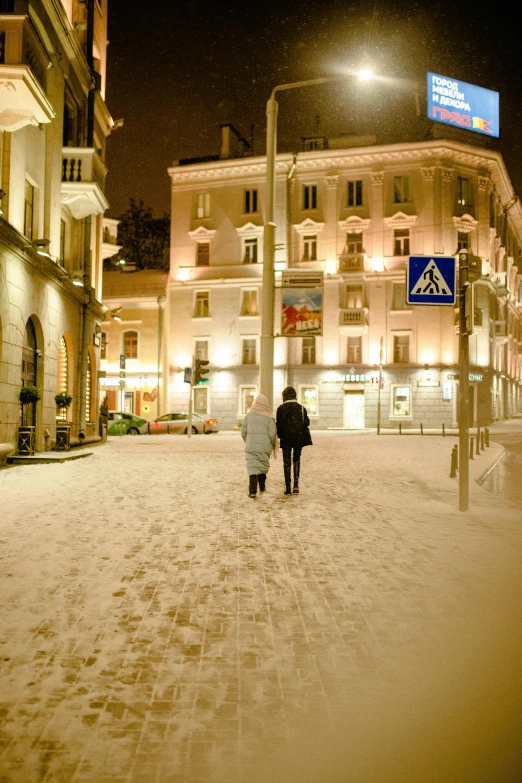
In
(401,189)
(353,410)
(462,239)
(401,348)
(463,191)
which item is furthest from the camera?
(463,191)

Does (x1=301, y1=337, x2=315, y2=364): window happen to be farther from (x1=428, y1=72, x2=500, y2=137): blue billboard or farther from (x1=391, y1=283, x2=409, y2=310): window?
(x1=428, y1=72, x2=500, y2=137): blue billboard

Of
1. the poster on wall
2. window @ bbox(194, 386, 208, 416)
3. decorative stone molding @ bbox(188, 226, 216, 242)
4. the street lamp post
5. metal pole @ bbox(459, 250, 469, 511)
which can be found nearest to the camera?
metal pole @ bbox(459, 250, 469, 511)

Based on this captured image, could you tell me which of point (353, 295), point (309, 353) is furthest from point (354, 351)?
point (353, 295)

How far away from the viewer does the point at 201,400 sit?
47219 millimetres

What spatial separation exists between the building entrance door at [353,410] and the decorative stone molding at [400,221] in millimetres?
10812

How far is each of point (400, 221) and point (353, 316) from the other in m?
6.64

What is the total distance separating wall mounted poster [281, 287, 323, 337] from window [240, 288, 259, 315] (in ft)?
101

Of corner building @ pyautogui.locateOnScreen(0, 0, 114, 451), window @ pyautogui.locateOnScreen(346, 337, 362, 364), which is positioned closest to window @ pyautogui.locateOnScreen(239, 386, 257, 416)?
window @ pyautogui.locateOnScreen(346, 337, 362, 364)

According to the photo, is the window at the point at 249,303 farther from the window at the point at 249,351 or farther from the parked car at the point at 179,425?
the parked car at the point at 179,425

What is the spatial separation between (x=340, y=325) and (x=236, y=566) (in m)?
39.1

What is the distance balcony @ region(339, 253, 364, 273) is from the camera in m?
45.0

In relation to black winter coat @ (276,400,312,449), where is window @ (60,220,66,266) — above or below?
above

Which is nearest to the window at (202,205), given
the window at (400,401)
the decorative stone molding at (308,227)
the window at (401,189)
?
the decorative stone molding at (308,227)

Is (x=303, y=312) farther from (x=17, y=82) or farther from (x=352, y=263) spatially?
(x=352, y=263)
